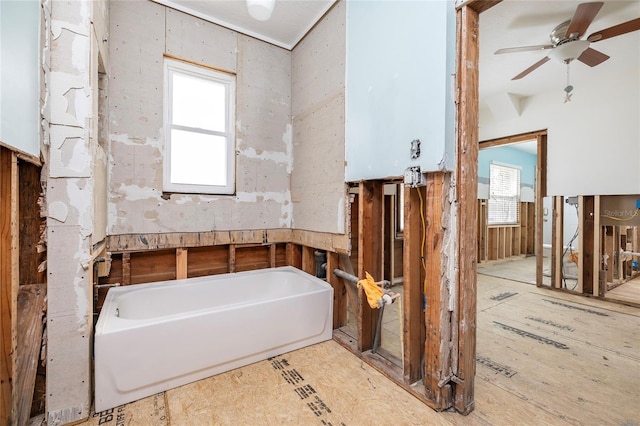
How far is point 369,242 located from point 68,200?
1913 mm

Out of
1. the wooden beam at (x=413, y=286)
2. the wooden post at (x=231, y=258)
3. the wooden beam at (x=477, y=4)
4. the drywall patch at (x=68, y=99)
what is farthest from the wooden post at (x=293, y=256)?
the wooden beam at (x=477, y=4)

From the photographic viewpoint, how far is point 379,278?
87.0 inches

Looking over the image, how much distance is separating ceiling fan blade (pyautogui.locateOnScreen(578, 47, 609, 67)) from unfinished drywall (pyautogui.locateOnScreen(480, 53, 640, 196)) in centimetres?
52

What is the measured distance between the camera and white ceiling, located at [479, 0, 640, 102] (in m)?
2.46

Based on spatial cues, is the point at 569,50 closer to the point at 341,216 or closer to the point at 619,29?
the point at 619,29

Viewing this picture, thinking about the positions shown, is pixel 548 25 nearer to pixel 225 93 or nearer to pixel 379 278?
pixel 379 278

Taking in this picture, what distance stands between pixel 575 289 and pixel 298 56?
15.2ft

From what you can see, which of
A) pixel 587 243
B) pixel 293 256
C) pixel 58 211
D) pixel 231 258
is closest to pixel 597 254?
pixel 587 243

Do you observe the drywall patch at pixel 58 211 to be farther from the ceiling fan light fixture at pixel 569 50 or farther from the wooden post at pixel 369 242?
the ceiling fan light fixture at pixel 569 50

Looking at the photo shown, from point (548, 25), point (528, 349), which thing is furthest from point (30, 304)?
→ point (548, 25)

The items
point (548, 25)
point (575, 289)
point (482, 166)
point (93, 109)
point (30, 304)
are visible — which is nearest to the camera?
point (30, 304)

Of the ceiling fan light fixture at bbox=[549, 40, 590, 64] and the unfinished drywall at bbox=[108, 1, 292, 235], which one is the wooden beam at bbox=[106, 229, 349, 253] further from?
the ceiling fan light fixture at bbox=[549, 40, 590, 64]

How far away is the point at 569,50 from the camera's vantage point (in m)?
2.60

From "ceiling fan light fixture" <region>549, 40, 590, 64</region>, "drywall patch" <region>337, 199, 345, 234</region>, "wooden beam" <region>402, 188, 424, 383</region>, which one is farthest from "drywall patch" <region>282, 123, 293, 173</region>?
"ceiling fan light fixture" <region>549, 40, 590, 64</region>
